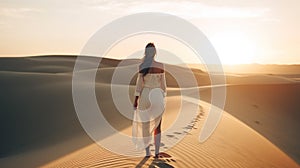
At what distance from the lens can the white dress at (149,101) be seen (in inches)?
283

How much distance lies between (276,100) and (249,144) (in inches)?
472

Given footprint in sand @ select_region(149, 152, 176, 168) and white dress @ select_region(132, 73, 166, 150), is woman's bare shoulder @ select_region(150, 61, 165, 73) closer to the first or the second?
white dress @ select_region(132, 73, 166, 150)

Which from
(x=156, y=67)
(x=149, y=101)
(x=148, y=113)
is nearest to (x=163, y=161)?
(x=148, y=113)

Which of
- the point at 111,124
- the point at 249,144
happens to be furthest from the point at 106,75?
the point at 249,144

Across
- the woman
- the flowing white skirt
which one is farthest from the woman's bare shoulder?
the flowing white skirt

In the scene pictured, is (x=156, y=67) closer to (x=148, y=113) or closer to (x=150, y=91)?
(x=150, y=91)

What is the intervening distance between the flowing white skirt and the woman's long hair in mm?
331

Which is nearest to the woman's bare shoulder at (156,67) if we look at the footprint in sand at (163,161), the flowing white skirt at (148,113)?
the flowing white skirt at (148,113)

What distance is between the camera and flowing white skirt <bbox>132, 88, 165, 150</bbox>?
7.19 m

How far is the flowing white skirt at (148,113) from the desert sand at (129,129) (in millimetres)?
505

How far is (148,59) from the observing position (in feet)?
23.4

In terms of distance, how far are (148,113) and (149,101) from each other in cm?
23

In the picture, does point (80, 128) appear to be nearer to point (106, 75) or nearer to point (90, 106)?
point (90, 106)

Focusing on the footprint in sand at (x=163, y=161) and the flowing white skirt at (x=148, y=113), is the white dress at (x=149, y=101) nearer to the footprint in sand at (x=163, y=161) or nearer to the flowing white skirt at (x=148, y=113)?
the flowing white skirt at (x=148, y=113)
